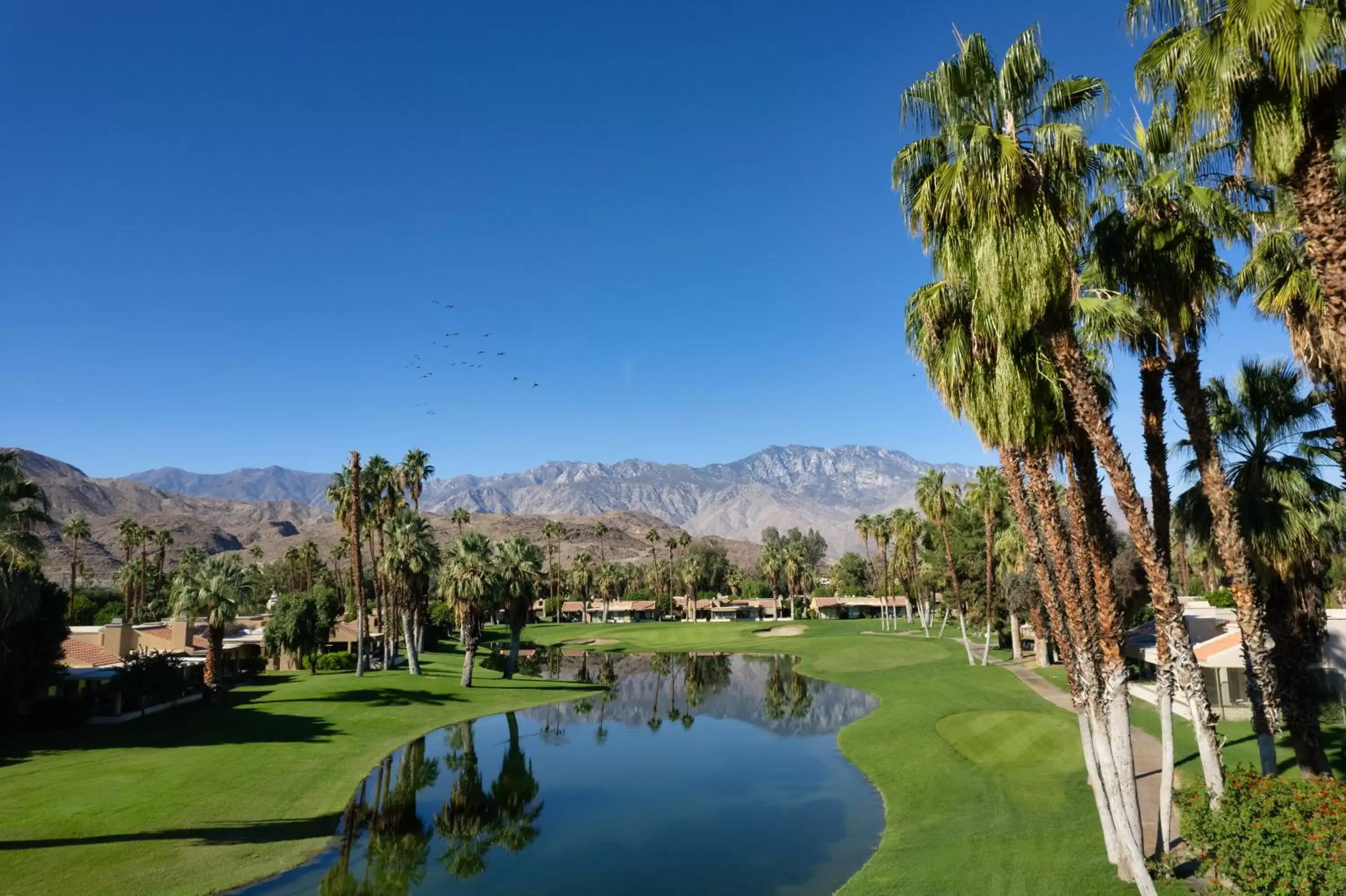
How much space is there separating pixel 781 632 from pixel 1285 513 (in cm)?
8829

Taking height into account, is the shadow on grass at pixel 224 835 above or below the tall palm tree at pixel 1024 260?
below

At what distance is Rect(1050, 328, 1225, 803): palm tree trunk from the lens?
1385cm

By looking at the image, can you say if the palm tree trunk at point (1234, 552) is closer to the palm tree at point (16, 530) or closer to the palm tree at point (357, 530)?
the palm tree at point (16, 530)

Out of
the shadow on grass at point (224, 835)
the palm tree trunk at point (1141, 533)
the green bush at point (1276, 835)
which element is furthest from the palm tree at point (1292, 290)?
the shadow on grass at point (224, 835)

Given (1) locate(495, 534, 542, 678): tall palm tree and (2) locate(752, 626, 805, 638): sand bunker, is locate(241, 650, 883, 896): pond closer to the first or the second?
(1) locate(495, 534, 542, 678): tall palm tree

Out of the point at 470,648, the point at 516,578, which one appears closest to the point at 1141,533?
the point at 516,578

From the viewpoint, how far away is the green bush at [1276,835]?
11305 millimetres

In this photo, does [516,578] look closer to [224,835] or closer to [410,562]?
[410,562]

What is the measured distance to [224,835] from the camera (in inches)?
942

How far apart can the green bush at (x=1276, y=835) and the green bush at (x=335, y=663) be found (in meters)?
59.4

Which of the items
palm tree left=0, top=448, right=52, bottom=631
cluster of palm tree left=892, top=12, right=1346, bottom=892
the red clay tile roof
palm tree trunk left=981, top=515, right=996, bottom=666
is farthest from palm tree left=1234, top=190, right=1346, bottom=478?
the red clay tile roof

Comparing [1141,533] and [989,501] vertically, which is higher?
[989,501]

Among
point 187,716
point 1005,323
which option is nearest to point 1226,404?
point 1005,323

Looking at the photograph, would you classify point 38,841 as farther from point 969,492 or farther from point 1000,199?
point 969,492
